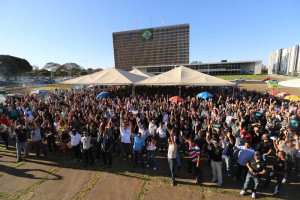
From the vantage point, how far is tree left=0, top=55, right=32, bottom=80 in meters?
57.2

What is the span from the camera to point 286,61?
341ft

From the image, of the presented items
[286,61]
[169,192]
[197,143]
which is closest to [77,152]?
[169,192]

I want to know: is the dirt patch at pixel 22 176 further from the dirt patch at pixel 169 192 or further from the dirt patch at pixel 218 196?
the dirt patch at pixel 218 196

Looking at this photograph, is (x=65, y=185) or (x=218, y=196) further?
(x=65, y=185)

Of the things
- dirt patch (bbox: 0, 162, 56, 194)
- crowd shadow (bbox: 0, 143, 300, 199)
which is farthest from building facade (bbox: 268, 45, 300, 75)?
dirt patch (bbox: 0, 162, 56, 194)

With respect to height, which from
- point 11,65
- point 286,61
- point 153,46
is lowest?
point 11,65

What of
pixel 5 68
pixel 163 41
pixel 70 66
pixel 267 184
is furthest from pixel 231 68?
pixel 70 66

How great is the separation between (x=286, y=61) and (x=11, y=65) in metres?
168

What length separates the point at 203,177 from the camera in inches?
191

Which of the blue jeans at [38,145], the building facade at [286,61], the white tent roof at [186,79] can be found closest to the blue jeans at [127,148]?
the blue jeans at [38,145]

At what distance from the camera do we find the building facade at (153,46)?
95938 mm

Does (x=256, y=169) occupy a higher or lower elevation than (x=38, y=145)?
higher

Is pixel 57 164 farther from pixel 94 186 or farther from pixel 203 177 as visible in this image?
pixel 203 177

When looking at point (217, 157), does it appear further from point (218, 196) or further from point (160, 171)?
point (160, 171)
